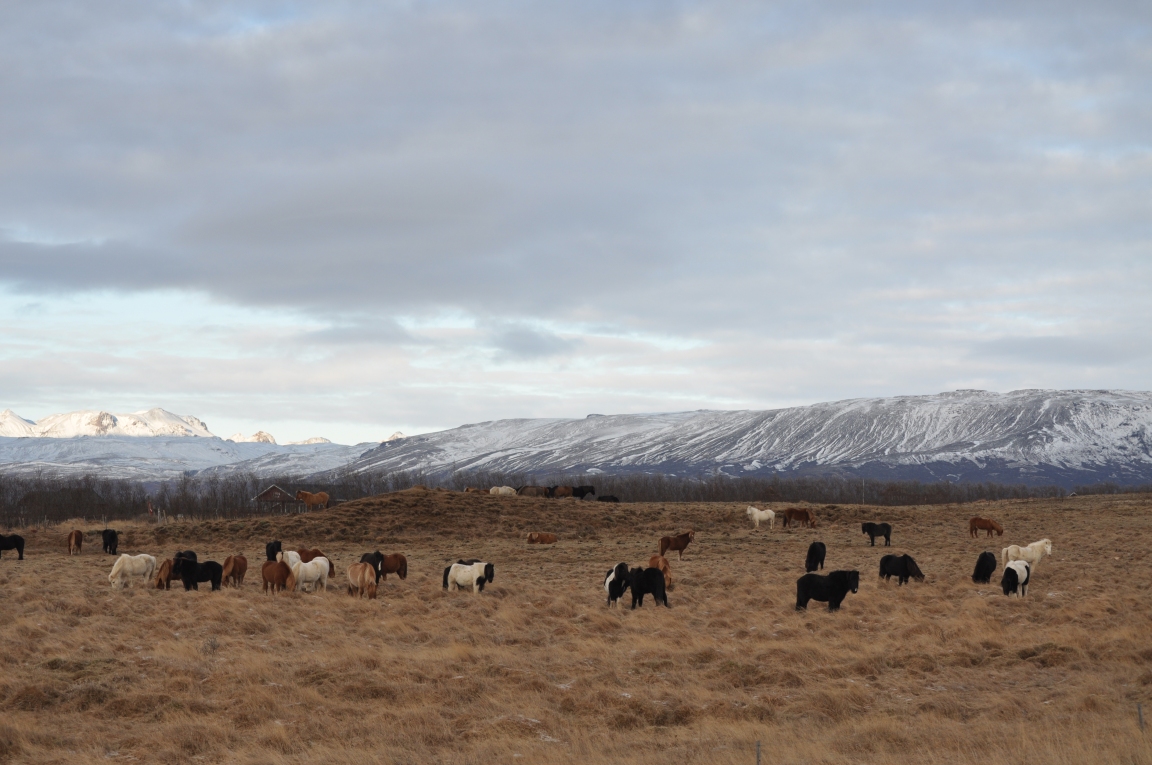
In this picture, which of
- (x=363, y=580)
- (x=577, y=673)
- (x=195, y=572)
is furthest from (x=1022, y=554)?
(x=195, y=572)

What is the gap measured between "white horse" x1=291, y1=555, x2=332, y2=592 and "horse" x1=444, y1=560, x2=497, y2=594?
11.8 feet

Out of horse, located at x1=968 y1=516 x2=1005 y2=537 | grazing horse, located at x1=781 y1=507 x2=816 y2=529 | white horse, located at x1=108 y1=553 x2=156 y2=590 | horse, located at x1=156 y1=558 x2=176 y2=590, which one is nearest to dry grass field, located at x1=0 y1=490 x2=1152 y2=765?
horse, located at x1=156 y1=558 x2=176 y2=590

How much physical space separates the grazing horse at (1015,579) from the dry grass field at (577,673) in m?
0.48

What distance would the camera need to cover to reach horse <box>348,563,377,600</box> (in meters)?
24.8

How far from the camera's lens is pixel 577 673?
15.3 meters

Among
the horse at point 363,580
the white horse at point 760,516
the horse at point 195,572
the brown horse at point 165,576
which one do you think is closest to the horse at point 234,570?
the horse at point 195,572

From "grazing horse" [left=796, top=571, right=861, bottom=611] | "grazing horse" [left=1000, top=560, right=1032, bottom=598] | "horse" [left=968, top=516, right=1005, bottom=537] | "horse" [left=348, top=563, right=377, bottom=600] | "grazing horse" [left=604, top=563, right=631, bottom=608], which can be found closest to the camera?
"grazing horse" [left=796, top=571, right=861, bottom=611]

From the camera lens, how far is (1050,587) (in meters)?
25.8

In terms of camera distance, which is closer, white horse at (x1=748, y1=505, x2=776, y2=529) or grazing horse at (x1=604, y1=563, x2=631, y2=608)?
grazing horse at (x1=604, y1=563, x2=631, y2=608)

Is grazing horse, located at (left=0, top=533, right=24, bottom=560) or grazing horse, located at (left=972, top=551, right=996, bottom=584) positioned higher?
grazing horse, located at (left=972, top=551, right=996, bottom=584)

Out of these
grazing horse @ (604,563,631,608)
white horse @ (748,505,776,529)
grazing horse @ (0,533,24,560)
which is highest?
grazing horse @ (604,563,631,608)

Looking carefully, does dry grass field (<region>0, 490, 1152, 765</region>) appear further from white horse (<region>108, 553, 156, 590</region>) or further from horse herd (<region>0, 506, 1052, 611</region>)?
white horse (<region>108, 553, 156, 590</region>)

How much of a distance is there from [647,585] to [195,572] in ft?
44.6

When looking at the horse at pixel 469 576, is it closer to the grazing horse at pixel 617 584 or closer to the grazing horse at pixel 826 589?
the grazing horse at pixel 617 584
